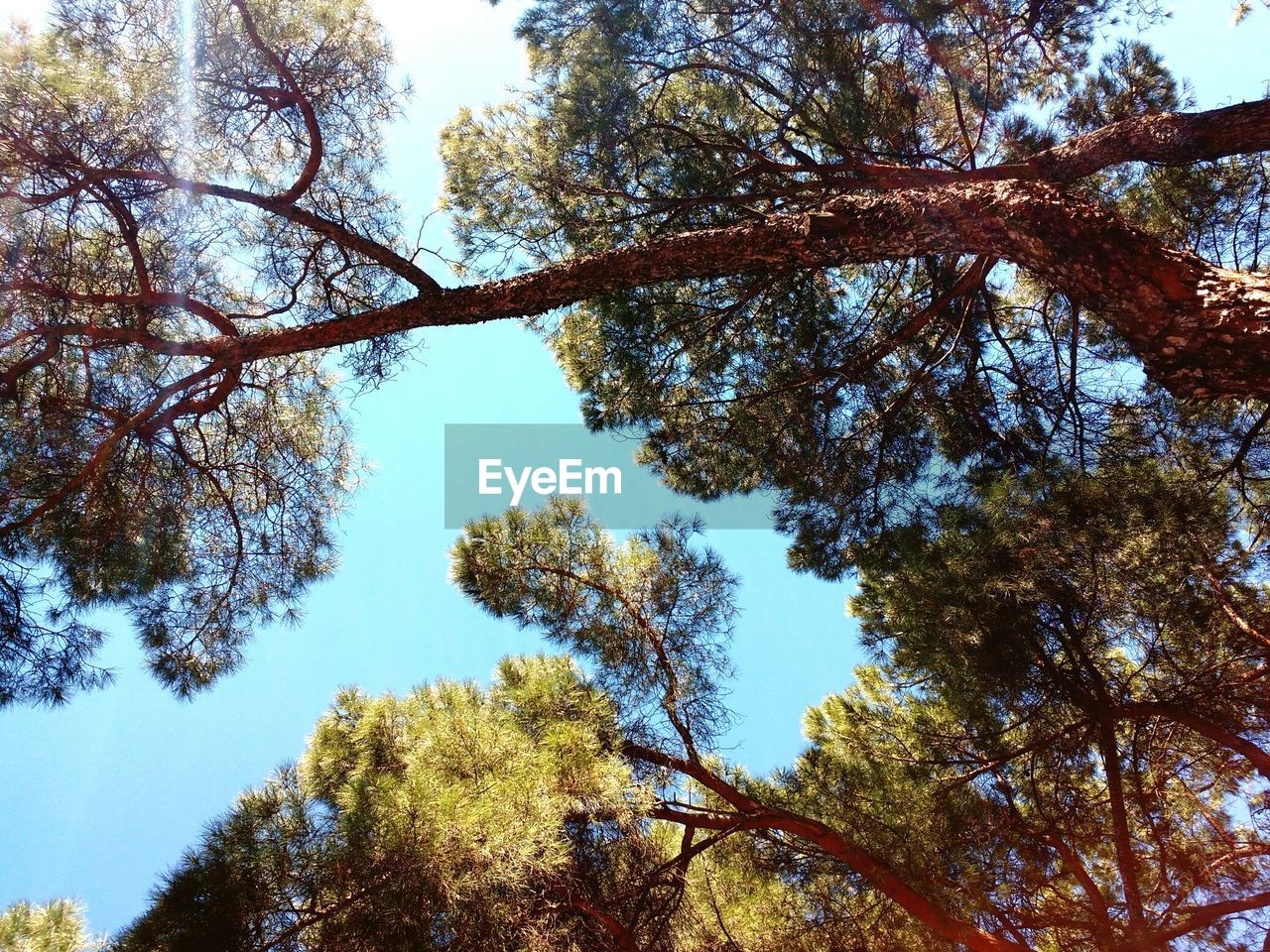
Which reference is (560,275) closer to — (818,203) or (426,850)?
(818,203)

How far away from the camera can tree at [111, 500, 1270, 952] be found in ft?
8.88

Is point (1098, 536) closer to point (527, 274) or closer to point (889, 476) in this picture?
point (889, 476)

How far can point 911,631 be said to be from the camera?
345 centimetres

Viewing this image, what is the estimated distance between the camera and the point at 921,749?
360 cm

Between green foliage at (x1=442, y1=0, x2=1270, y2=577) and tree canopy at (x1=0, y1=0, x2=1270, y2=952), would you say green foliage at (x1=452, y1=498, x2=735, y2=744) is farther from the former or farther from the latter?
green foliage at (x1=442, y1=0, x2=1270, y2=577)

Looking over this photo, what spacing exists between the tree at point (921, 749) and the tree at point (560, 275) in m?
0.60

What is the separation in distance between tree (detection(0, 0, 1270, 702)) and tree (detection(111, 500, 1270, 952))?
60 cm

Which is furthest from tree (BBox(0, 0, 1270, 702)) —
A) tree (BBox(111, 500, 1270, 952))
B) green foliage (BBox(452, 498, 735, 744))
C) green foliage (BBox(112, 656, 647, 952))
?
green foliage (BBox(112, 656, 647, 952))

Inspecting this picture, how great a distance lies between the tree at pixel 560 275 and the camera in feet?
9.89

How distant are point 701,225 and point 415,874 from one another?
313 cm

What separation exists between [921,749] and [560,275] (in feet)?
9.69

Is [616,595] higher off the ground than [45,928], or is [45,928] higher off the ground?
[616,595]

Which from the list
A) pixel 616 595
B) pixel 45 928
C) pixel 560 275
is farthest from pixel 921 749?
pixel 45 928

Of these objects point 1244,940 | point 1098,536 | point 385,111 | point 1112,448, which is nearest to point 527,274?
point 385,111
